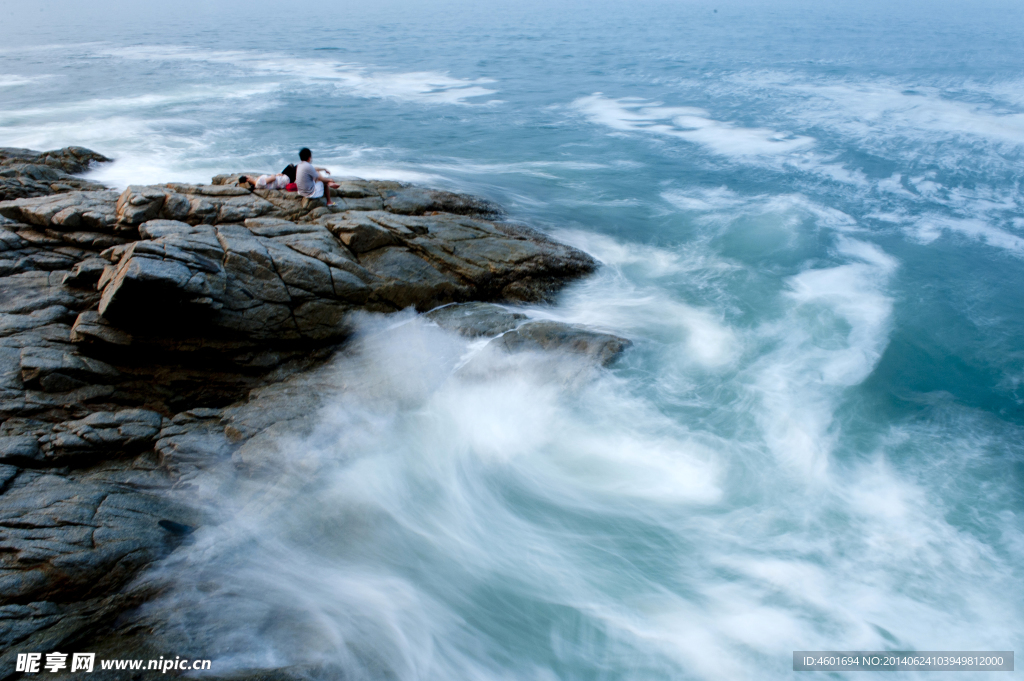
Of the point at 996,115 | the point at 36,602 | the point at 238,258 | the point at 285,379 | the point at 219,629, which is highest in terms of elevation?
the point at 996,115

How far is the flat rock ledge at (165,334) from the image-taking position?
6.15 meters

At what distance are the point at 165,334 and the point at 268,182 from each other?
17.0 ft

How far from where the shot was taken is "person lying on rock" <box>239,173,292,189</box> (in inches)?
493

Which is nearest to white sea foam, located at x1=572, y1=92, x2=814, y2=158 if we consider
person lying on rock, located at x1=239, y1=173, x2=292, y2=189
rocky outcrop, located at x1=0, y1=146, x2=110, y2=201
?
person lying on rock, located at x1=239, y1=173, x2=292, y2=189

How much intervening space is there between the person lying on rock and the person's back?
0.79 meters

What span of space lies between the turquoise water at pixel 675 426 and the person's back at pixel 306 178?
3.74 meters

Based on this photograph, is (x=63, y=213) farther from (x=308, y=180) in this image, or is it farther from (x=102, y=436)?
(x=102, y=436)

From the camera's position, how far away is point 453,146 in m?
23.3

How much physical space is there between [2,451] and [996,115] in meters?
35.2

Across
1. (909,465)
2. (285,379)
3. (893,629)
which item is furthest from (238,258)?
(909,465)

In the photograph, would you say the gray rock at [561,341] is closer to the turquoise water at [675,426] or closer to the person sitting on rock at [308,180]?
the turquoise water at [675,426]

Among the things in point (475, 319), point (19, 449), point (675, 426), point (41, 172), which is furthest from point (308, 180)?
point (675, 426)

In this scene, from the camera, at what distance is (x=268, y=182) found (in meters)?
12.6

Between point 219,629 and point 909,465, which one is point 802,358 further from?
point 219,629
